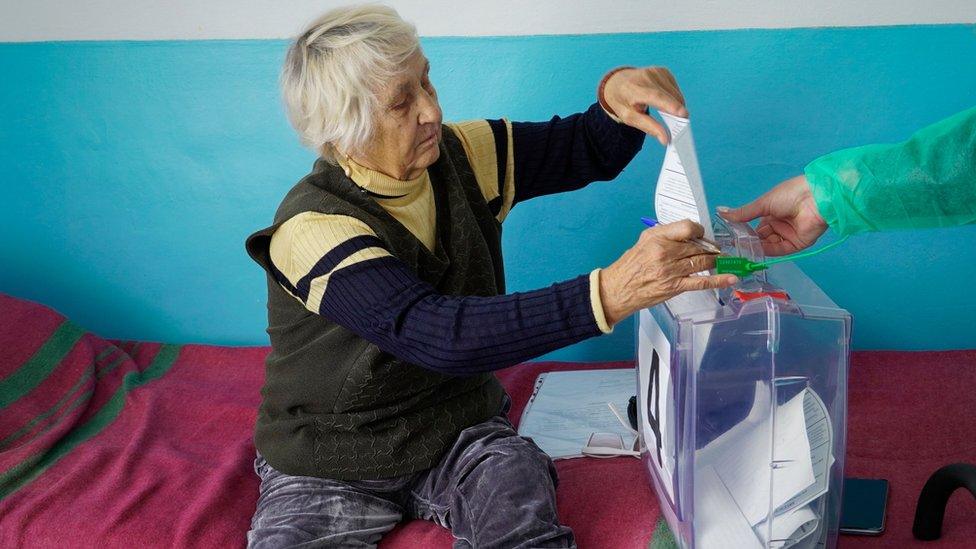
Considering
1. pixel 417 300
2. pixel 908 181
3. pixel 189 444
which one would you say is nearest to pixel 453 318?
pixel 417 300

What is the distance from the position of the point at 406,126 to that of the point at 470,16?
0.60 m

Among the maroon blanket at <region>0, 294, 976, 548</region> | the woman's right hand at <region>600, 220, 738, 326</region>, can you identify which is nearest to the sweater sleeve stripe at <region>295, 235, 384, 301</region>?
the woman's right hand at <region>600, 220, 738, 326</region>

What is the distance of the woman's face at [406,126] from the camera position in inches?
55.8

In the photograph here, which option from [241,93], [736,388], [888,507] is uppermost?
[241,93]

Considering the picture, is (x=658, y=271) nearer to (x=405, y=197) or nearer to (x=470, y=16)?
(x=405, y=197)

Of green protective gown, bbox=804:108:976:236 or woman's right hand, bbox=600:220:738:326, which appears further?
green protective gown, bbox=804:108:976:236

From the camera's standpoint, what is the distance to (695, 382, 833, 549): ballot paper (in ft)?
4.19

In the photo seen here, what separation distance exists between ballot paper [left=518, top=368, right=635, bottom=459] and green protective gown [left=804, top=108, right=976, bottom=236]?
575 millimetres

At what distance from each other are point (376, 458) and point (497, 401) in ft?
0.80

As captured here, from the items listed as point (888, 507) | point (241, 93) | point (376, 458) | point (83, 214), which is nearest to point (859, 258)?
point (888, 507)

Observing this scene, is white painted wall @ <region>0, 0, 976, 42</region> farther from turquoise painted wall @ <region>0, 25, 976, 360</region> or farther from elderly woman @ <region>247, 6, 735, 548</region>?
elderly woman @ <region>247, 6, 735, 548</region>

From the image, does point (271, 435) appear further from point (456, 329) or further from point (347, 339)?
point (456, 329)

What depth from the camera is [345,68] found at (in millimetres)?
1388

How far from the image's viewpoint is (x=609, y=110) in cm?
157
